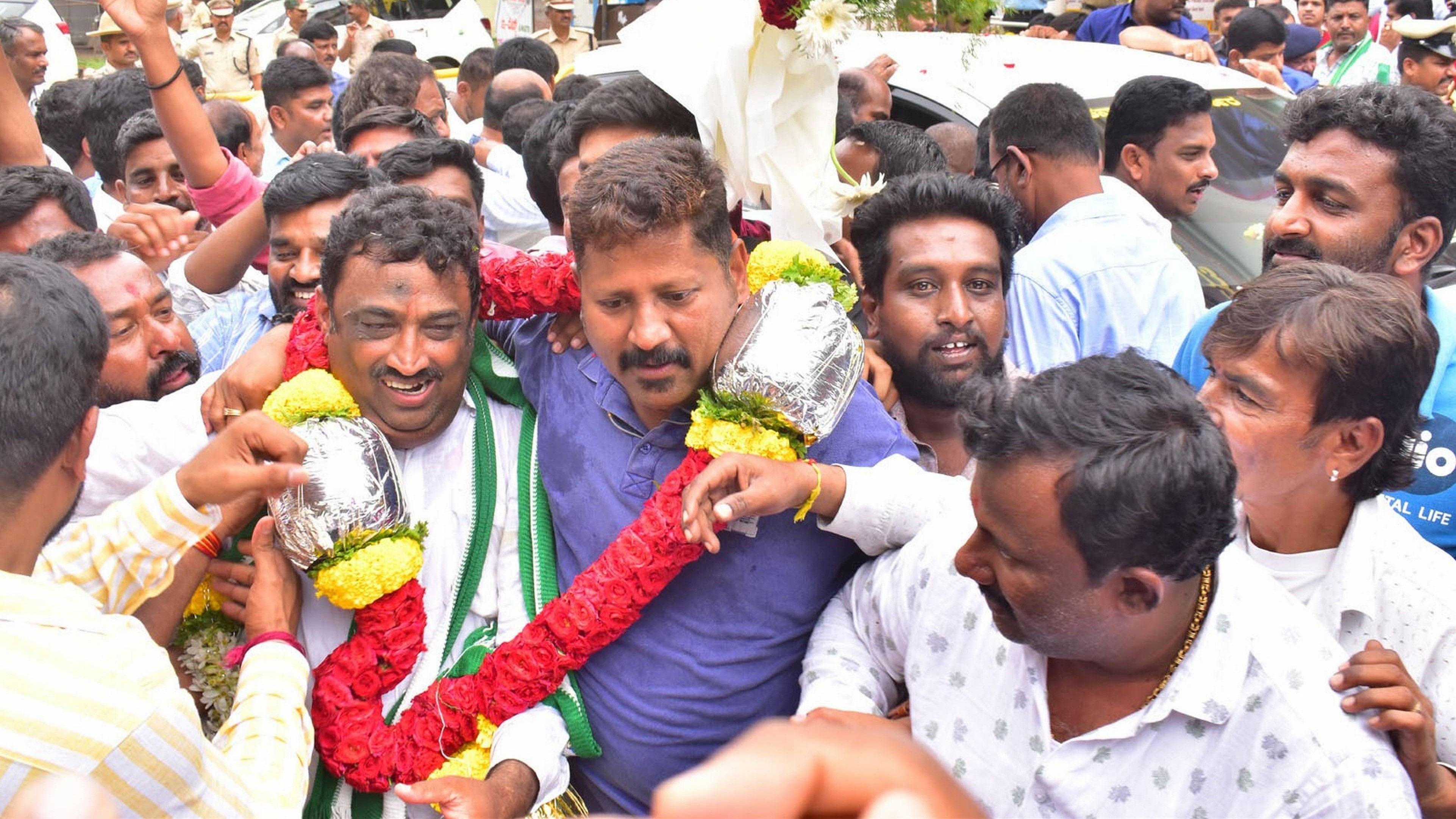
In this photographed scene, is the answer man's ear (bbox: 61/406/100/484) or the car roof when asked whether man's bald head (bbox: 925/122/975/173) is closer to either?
the car roof

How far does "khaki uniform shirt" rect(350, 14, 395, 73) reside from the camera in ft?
36.1

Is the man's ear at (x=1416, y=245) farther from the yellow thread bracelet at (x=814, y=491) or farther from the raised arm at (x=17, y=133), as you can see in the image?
the raised arm at (x=17, y=133)

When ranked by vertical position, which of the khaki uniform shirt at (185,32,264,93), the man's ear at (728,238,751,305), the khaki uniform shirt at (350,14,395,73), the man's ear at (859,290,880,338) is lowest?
the khaki uniform shirt at (185,32,264,93)

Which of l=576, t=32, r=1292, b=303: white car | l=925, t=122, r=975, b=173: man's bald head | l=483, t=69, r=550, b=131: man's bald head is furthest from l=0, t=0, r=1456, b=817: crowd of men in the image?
l=483, t=69, r=550, b=131: man's bald head

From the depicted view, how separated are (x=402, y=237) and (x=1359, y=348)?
2.12 meters

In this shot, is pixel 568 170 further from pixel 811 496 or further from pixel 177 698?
pixel 177 698

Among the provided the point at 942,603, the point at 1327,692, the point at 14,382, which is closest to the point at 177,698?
the point at 14,382

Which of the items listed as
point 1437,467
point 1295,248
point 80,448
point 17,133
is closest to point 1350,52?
point 1295,248

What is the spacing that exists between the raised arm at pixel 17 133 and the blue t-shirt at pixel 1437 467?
417 centimetres

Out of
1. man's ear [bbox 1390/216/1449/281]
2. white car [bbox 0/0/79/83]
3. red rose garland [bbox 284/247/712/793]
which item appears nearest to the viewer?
red rose garland [bbox 284/247/712/793]

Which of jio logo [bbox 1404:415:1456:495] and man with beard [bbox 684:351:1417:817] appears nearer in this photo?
man with beard [bbox 684:351:1417:817]

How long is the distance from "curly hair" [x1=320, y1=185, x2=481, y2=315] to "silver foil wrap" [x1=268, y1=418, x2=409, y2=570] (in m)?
0.43

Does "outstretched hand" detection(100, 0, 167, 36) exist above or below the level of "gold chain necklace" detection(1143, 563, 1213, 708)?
above

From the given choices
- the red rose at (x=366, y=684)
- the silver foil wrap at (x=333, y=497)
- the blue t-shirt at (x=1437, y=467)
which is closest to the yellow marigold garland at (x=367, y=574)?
the silver foil wrap at (x=333, y=497)
